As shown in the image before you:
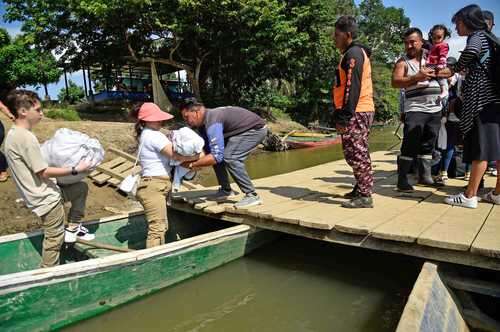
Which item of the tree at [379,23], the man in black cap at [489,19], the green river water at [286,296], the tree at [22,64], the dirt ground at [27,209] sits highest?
the tree at [379,23]

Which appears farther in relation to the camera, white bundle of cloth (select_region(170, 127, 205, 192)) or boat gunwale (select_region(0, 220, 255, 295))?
white bundle of cloth (select_region(170, 127, 205, 192))

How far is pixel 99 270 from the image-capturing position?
10.5 feet

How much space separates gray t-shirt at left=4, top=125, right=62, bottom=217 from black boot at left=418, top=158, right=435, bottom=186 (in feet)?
13.6

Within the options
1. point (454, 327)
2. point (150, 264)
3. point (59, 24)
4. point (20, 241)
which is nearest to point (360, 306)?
point (454, 327)

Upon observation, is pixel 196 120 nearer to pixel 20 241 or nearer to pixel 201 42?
pixel 20 241

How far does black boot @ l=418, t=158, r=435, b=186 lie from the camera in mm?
4953

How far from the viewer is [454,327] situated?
8.89 ft

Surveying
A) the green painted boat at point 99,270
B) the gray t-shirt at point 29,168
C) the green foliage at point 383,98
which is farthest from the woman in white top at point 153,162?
the green foliage at point 383,98

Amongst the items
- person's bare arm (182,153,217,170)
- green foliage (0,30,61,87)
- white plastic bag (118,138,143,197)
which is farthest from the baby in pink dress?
green foliage (0,30,61,87)

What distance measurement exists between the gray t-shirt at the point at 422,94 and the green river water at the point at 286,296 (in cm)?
170

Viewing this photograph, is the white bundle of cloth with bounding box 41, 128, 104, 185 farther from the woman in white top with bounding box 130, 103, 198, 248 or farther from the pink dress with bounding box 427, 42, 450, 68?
the pink dress with bounding box 427, 42, 450, 68

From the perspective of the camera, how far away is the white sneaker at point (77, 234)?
3.91 m

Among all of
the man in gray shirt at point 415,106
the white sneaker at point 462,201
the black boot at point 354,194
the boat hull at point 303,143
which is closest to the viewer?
the white sneaker at point 462,201

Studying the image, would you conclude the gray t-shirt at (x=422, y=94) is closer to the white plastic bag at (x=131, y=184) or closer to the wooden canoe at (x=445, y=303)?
the wooden canoe at (x=445, y=303)
